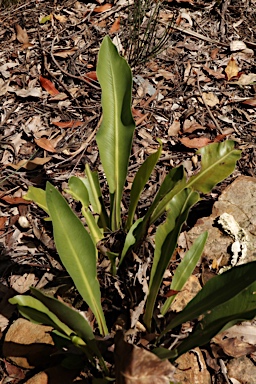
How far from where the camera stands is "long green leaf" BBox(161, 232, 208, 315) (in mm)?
1768

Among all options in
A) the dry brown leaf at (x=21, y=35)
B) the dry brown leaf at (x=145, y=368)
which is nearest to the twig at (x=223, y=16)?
the dry brown leaf at (x=21, y=35)

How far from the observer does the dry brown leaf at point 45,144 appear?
255cm

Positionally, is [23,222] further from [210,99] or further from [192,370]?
[210,99]

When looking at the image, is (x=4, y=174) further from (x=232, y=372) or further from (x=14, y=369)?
(x=232, y=372)

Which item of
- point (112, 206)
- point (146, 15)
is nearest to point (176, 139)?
point (112, 206)

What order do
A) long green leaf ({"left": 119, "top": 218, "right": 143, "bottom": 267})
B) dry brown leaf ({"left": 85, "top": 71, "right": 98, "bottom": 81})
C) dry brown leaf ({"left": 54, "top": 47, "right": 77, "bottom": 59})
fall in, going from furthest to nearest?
dry brown leaf ({"left": 54, "top": 47, "right": 77, "bottom": 59})
dry brown leaf ({"left": 85, "top": 71, "right": 98, "bottom": 81})
long green leaf ({"left": 119, "top": 218, "right": 143, "bottom": 267})

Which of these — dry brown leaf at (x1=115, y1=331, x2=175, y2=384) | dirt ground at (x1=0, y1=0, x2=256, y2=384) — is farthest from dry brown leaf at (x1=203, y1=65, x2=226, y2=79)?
dry brown leaf at (x1=115, y1=331, x2=175, y2=384)

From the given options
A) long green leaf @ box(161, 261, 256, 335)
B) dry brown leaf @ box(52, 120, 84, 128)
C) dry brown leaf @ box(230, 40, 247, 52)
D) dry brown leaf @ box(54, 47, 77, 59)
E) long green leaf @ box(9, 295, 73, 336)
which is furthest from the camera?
dry brown leaf @ box(230, 40, 247, 52)

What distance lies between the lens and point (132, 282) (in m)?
1.85

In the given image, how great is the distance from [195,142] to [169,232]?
1.09m

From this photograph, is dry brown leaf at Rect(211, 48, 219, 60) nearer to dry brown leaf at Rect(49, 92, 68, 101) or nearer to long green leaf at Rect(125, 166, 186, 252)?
dry brown leaf at Rect(49, 92, 68, 101)

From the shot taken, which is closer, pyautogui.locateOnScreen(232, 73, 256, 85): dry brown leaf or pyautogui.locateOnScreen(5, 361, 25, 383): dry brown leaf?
pyautogui.locateOnScreen(5, 361, 25, 383): dry brown leaf

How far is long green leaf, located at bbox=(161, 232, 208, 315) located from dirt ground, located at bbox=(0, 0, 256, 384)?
0.26 m

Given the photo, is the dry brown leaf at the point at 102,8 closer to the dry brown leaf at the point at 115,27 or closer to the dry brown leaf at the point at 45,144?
the dry brown leaf at the point at 115,27
